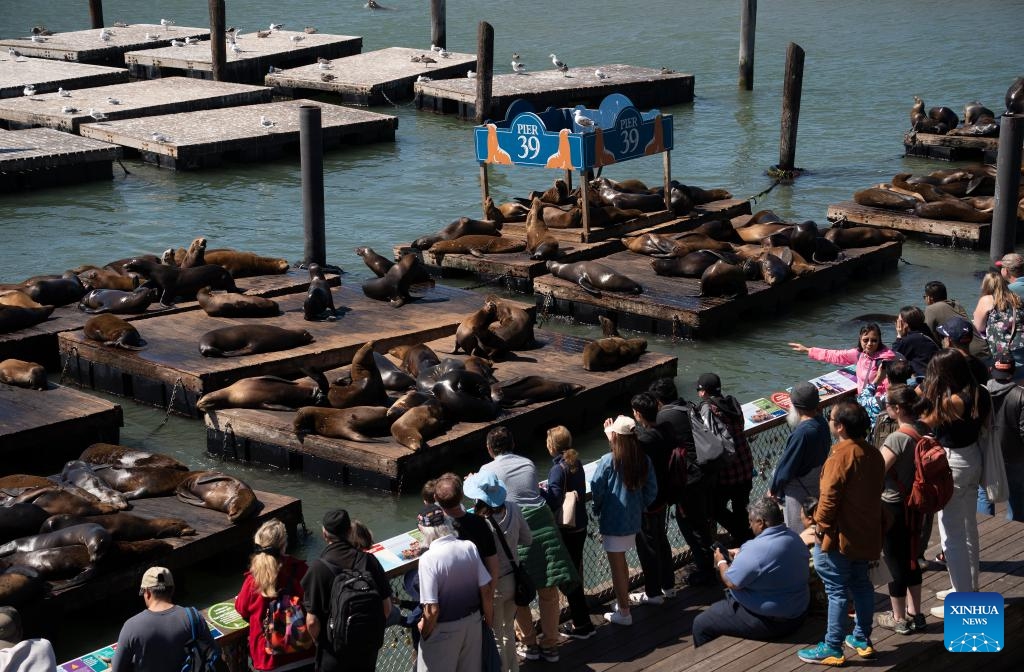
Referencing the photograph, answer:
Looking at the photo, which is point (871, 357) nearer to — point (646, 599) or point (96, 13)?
point (646, 599)

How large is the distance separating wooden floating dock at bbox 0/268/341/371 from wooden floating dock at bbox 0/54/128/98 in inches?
581

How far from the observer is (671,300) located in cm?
1361

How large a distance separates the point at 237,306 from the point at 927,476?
7.71 metres

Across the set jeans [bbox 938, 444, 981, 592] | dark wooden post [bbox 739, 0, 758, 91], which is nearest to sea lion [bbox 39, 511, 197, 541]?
jeans [bbox 938, 444, 981, 592]

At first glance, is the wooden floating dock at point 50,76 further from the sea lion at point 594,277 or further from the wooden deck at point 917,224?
the wooden deck at point 917,224

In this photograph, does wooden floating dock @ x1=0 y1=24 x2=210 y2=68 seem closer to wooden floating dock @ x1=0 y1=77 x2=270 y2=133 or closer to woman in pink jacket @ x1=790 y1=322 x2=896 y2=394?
wooden floating dock @ x1=0 y1=77 x2=270 y2=133

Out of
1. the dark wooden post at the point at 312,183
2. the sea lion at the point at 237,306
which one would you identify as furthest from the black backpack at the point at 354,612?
the dark wooden post at the point at 312,183

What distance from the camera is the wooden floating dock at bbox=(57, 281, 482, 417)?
36.6ft

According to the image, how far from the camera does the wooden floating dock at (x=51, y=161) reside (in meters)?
20.2

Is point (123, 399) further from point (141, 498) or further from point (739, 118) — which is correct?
point (739, 118)

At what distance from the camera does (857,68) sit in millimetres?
33594

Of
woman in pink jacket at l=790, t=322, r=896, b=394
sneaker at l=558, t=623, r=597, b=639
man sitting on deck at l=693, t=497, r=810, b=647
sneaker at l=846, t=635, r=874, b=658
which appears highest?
woman in pink jacket at l=790, t=322, r=896, b=394

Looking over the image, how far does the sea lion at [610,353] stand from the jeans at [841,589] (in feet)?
18.2

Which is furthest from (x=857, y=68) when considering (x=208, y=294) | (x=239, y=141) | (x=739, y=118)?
(x=208, y=294)
